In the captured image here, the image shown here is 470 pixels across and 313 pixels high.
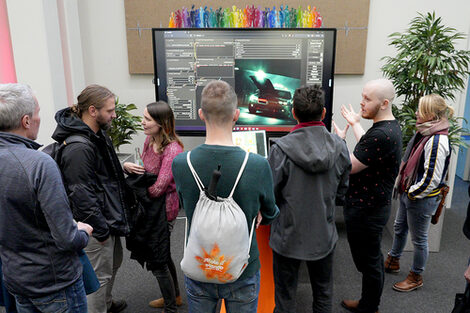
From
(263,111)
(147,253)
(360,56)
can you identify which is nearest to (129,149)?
(263,111)

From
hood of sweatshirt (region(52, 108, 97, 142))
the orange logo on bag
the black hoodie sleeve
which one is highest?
hood of sweatshirt (region(52, 108, 97, 142))

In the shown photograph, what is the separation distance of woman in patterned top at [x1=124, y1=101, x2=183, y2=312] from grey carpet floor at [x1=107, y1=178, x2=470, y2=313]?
569 millimetres

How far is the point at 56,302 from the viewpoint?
1.32m

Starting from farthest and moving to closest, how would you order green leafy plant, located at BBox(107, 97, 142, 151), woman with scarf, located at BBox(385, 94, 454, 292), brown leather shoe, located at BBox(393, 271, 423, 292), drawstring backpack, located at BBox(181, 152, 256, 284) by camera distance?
green leafy plant, located at BBox(107, 97, 142, 151) → brown leather shoe, located at BBox(393, 271, 423, 292) → woman with scarf, located at BBox(385, 94, 454, 292) → drawstring backpack, located at BBox(181, 152, 256, 284)

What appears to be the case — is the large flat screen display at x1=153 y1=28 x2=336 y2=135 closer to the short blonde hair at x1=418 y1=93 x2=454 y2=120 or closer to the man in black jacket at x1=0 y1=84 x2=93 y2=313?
the short blonde hair at x1=418 y1=93 x2=454 y2=120

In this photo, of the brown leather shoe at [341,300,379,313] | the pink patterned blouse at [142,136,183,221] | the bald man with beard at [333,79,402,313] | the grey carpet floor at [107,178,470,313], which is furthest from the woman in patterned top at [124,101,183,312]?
the brown leather shoe at [341,300,379,313]

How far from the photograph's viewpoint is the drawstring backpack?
1159 mm

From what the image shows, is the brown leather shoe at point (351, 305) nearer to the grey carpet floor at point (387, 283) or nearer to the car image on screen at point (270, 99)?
the grey carpet floor at point (387, 283)

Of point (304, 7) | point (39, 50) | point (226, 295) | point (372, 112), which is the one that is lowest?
point (226, 295)

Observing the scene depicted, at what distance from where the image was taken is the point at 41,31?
3.19 meters

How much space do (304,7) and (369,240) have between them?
8.54 ft

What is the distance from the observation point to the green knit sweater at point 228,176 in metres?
1.21

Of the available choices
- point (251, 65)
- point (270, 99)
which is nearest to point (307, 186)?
point (270, 99)

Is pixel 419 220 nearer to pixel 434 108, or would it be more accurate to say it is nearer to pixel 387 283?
pixel 387 283
